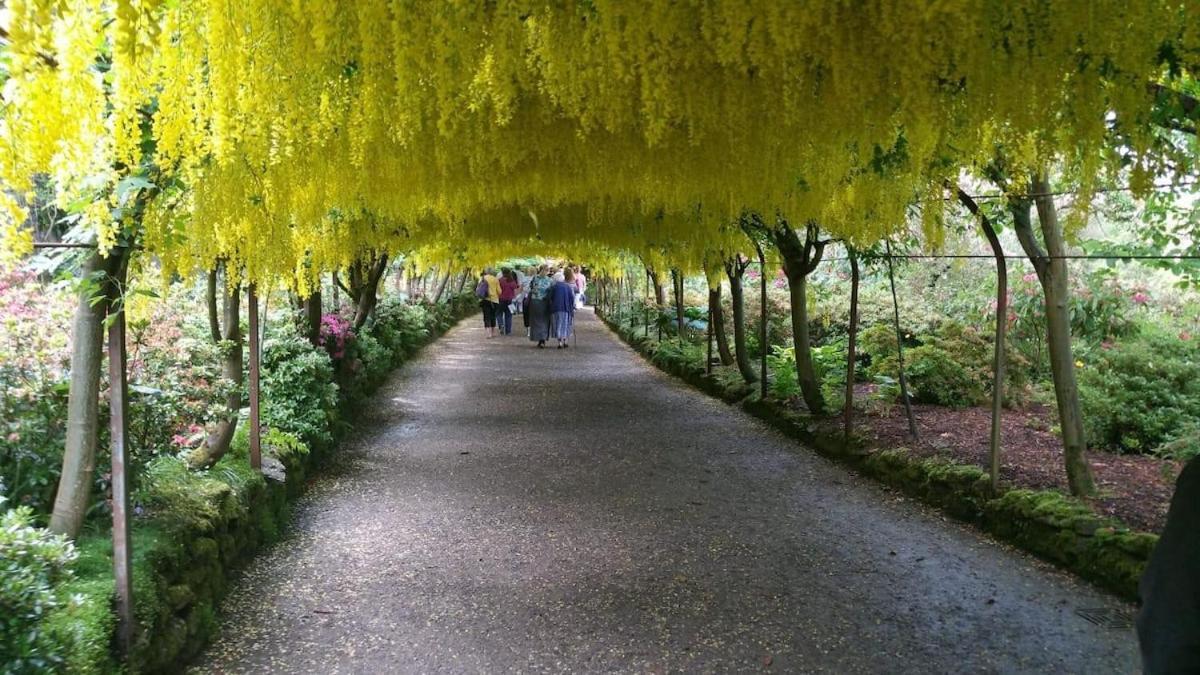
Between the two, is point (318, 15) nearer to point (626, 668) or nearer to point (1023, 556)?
point (626, 668)

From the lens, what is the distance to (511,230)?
11898 mm

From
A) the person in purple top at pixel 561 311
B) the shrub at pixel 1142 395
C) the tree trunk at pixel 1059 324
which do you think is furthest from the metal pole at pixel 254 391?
the person in purple top at pixel 561 311

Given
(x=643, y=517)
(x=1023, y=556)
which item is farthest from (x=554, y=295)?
(x=1023, y=556)

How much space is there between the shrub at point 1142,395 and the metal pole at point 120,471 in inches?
251

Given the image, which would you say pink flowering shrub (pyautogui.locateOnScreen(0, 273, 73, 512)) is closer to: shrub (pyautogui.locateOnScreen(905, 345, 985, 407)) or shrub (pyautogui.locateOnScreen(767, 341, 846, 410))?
shrub (pyautogui.locateOnScreen(767, 341, 846, 410))

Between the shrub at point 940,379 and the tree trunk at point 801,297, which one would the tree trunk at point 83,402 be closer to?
the tree trunk at point 801,297

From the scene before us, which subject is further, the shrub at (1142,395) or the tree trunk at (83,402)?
the shrub at (1142,395)

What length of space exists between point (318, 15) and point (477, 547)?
3306mm

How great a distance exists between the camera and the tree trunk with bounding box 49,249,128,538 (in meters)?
2.99

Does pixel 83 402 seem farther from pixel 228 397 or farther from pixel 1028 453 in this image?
pixel 1028 453

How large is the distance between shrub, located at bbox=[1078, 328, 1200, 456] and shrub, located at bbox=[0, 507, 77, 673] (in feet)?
21.6

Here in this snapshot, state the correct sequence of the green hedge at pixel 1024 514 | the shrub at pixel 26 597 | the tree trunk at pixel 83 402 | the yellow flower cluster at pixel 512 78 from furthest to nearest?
1. the green hedge at pixel 1024 514
2. the tree trunk at pixel 83 402
3. the shrub at pixel 26 597
4. the yellow flower cluster at pixel 512 78

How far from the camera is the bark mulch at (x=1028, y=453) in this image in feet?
15.2

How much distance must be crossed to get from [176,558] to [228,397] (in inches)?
69.6
